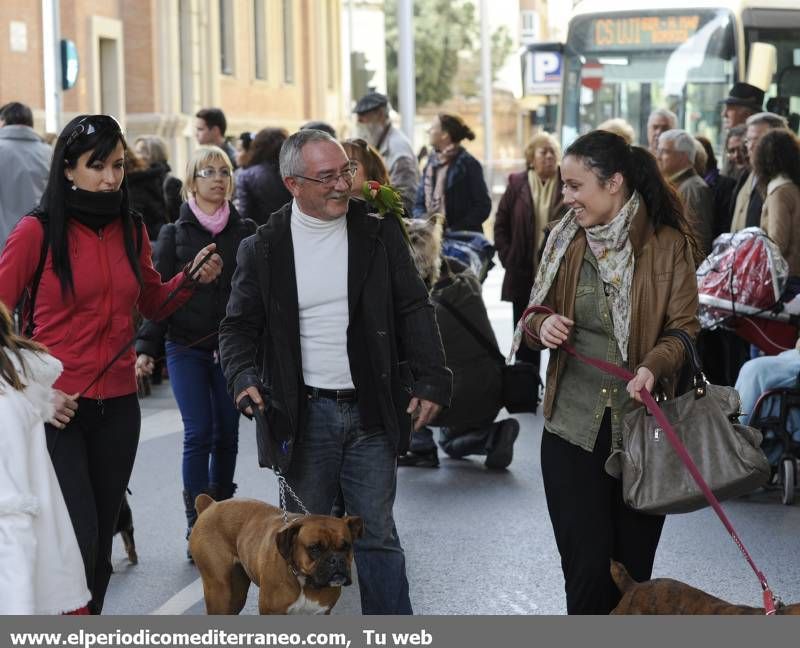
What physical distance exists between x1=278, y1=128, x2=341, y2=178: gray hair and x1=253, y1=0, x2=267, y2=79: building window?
33.6 m

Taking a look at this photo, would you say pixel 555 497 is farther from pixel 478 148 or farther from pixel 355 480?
pixel 478 148

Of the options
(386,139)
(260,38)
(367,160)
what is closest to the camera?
(367,160)

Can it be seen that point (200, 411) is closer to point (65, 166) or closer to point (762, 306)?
point (65, 166)

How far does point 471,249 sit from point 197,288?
448 cm

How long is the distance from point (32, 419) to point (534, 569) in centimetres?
382

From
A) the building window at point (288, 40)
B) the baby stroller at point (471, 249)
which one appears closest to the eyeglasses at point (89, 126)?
the baby stroller at point (471, 249)

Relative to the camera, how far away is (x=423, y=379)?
221 inches

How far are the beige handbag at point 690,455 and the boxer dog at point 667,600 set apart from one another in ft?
0.88

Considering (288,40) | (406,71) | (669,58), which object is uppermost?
(288,40)

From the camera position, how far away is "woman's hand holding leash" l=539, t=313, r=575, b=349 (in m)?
5.16

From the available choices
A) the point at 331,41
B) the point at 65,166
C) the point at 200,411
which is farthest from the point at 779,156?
the point at 331,41

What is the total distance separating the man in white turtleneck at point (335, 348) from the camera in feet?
18.0

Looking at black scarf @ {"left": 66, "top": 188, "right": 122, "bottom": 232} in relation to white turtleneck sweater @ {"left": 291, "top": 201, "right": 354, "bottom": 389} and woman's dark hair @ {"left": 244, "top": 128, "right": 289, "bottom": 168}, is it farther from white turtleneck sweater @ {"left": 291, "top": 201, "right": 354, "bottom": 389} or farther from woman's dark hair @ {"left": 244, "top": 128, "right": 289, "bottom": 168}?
woman's dark hair @ {"left": 244, "top": 128, "right": 289, "bottom": 168}

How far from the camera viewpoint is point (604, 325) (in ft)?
17.4
